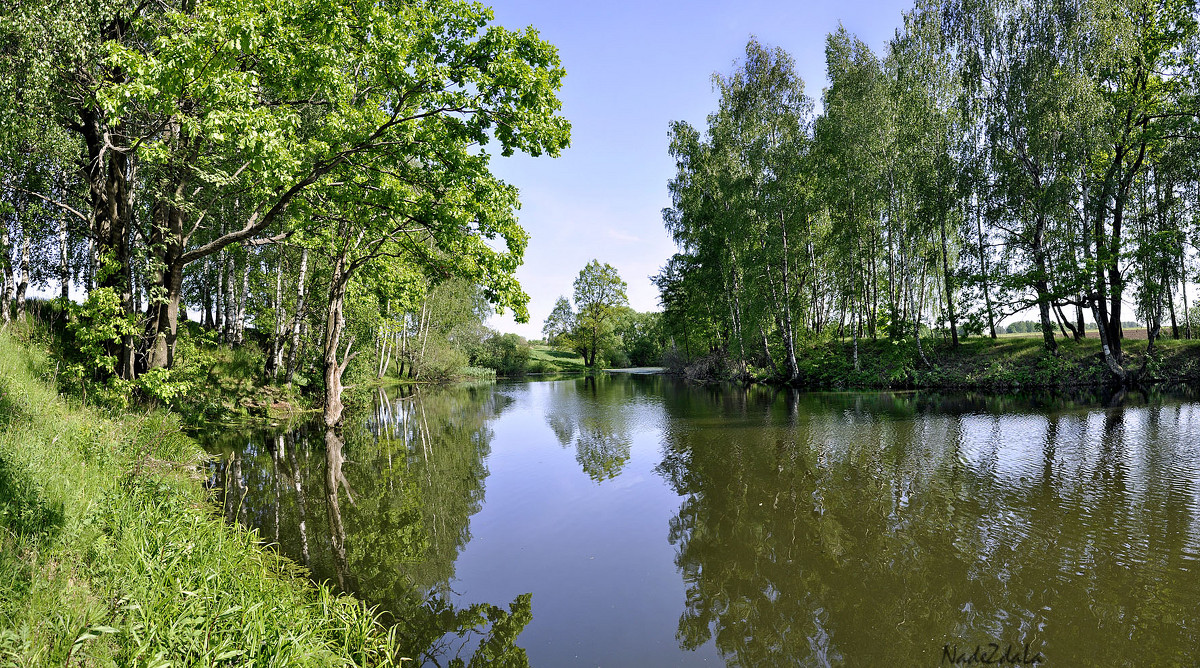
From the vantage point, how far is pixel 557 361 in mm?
65500

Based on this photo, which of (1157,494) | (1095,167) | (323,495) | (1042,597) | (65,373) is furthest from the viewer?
(1095,167)

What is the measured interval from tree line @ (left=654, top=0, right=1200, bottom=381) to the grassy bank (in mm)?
25342

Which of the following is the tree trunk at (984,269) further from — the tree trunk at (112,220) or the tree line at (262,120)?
the tree trunk at (112,220)

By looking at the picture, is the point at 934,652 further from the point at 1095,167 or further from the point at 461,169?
the point at 1095,167

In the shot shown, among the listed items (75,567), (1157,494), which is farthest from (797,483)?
(75,567)

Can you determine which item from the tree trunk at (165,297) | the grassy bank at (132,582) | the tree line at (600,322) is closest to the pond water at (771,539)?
the grassy bank at (132,582)

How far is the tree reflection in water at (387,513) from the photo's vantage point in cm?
506

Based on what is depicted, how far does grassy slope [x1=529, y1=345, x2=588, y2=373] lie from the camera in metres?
63.1

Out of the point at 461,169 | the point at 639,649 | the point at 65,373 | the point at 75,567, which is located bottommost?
the point at 639,649

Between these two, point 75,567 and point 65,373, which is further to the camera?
point 65,373

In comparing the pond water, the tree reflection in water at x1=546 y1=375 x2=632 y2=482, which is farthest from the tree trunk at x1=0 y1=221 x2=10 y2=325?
the tree reflection in water at x1=546 y1=375 x2=632 y2=482

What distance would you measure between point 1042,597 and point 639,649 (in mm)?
3846

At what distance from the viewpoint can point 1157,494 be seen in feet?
25.3

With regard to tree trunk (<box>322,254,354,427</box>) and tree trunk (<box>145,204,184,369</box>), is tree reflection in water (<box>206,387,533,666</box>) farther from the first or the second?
tree trunk (<box>145,204,184,369</box>)
